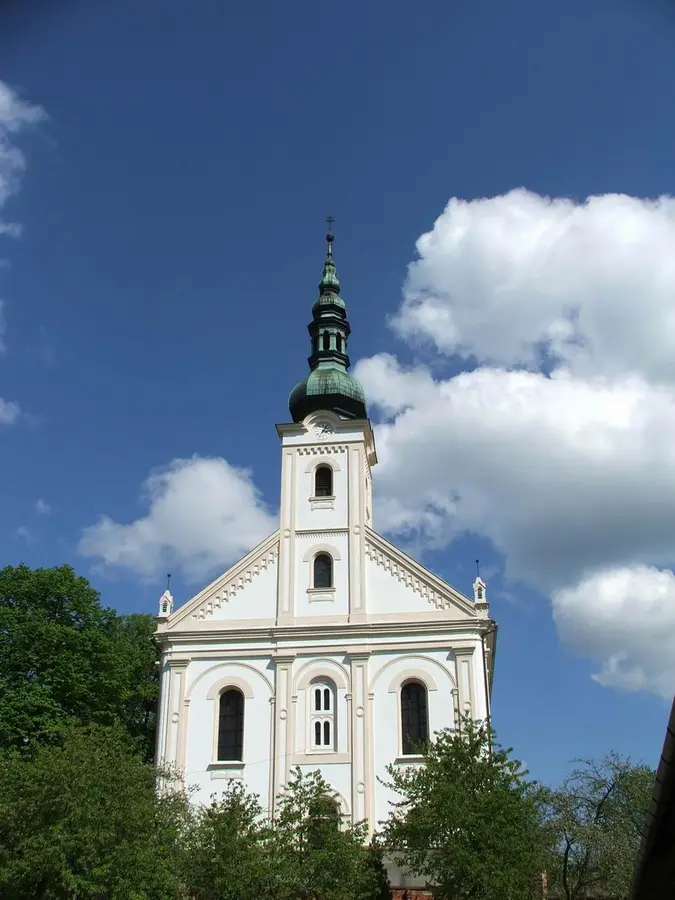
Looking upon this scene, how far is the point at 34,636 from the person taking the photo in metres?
38.9

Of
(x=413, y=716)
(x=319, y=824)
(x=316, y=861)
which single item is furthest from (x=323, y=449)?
(x=316, y=861)

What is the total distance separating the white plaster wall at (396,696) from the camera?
34.0 meters

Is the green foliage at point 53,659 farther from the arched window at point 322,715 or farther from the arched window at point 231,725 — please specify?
the arched window at point 322,715

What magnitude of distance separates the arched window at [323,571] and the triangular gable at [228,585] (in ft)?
5.58

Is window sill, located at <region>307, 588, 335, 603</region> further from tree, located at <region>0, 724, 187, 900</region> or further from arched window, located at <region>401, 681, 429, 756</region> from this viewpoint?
tree, located at <region>0, 724, 187, 900</region>

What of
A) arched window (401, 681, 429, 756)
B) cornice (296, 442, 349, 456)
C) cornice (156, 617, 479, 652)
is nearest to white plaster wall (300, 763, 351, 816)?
arched window (401, 681, 429, 756)

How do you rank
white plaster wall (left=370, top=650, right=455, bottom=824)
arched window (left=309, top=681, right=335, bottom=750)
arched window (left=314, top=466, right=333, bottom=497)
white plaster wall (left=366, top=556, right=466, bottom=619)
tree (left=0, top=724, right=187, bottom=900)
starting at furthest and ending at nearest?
arched window (left=314, top=466, right=333, bottom=497)
white plaster wall (left=366, top=556, right=466, bottom=619)
arched window (left=309, top=681, right=335, bottom=750)
white plaster wall (left=370, top=650, right=455, bottom=824)
tree (left=0, top=724, right=187, bottom=900)

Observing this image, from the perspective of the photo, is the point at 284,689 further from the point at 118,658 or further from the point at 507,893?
the point at 507,893

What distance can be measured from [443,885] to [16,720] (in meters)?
19.0

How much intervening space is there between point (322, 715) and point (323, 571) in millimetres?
5790

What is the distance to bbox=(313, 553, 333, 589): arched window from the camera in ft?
124

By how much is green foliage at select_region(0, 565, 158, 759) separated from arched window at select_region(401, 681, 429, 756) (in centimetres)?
1187

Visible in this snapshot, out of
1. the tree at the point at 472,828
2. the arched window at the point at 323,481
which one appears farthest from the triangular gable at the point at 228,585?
the tree at the point at 472,828

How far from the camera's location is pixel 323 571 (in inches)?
1501
